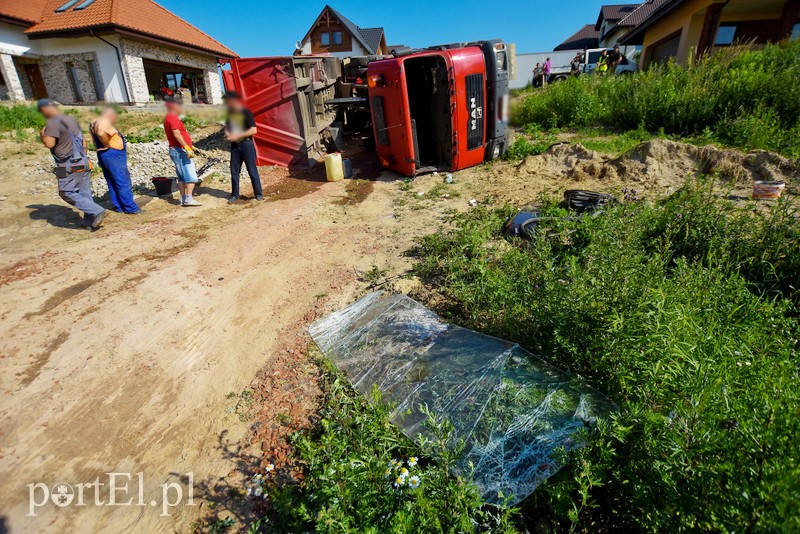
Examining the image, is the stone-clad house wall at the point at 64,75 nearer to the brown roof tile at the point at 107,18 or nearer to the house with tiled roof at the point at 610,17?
the brown roof tile at the point at 107,18

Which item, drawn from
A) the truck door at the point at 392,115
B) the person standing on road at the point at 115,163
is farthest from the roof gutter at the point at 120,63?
the truck door at the point at 392,115

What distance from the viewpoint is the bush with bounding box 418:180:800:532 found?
1.49 m

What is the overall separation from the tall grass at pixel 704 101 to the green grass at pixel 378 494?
28.8 feet

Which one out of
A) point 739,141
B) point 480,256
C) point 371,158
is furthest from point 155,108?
point 739,141

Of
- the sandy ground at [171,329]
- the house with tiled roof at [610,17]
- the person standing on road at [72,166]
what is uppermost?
the house with tiled roof at [610,17]

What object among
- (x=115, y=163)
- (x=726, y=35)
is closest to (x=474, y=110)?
(x=115, y=163)

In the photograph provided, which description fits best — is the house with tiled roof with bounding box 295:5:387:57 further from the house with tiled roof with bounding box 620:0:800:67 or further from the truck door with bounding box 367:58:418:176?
the truck door with bounding box 367:58:418:176

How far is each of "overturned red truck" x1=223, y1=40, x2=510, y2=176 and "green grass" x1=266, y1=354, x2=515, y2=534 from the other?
6797 mm

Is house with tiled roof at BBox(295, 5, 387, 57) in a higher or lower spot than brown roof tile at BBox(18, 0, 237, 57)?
higher

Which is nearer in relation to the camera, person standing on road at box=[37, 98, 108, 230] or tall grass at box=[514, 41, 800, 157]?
person standing on road at box=[37, 98, 108, 230]

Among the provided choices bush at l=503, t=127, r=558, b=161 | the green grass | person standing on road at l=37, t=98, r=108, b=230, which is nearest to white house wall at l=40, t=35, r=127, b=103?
the green grass

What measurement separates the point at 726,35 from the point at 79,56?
19.4 metres

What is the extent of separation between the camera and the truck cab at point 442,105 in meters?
7.64

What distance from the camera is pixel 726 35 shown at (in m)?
14.2
